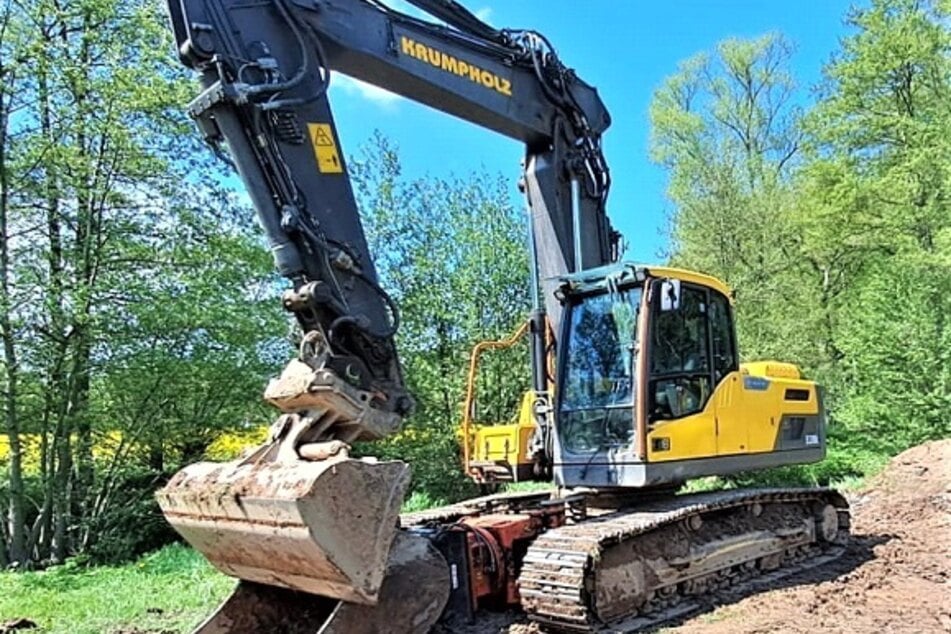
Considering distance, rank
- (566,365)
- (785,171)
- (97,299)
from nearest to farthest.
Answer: (566,365) → (97,299) → (785,171)

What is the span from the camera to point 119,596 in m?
6.98

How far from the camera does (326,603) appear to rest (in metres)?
4.56

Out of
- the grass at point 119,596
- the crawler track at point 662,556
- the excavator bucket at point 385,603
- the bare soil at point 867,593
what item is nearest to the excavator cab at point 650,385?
the crawler track at point 662,556

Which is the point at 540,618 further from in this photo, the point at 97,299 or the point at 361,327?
the point at 97,299

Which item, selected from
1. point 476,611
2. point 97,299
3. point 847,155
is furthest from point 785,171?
point 476,611

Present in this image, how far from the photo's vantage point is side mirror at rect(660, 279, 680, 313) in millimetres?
5263

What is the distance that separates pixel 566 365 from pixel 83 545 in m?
8.25

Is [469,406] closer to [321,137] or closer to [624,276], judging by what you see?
[624,276]

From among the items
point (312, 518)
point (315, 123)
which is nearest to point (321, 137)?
point (315, 123)

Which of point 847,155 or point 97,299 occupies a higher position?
point 847,155

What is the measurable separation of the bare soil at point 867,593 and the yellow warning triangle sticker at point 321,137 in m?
2.84

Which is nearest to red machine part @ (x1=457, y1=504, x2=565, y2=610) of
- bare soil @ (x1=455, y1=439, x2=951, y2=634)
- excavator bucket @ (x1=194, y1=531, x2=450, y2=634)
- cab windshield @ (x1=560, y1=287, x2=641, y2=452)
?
bare soil @ (x1=455, y1=439, x2=951, y2=634)

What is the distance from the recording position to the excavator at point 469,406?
4.02 meters

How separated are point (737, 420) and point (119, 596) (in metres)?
5.19
